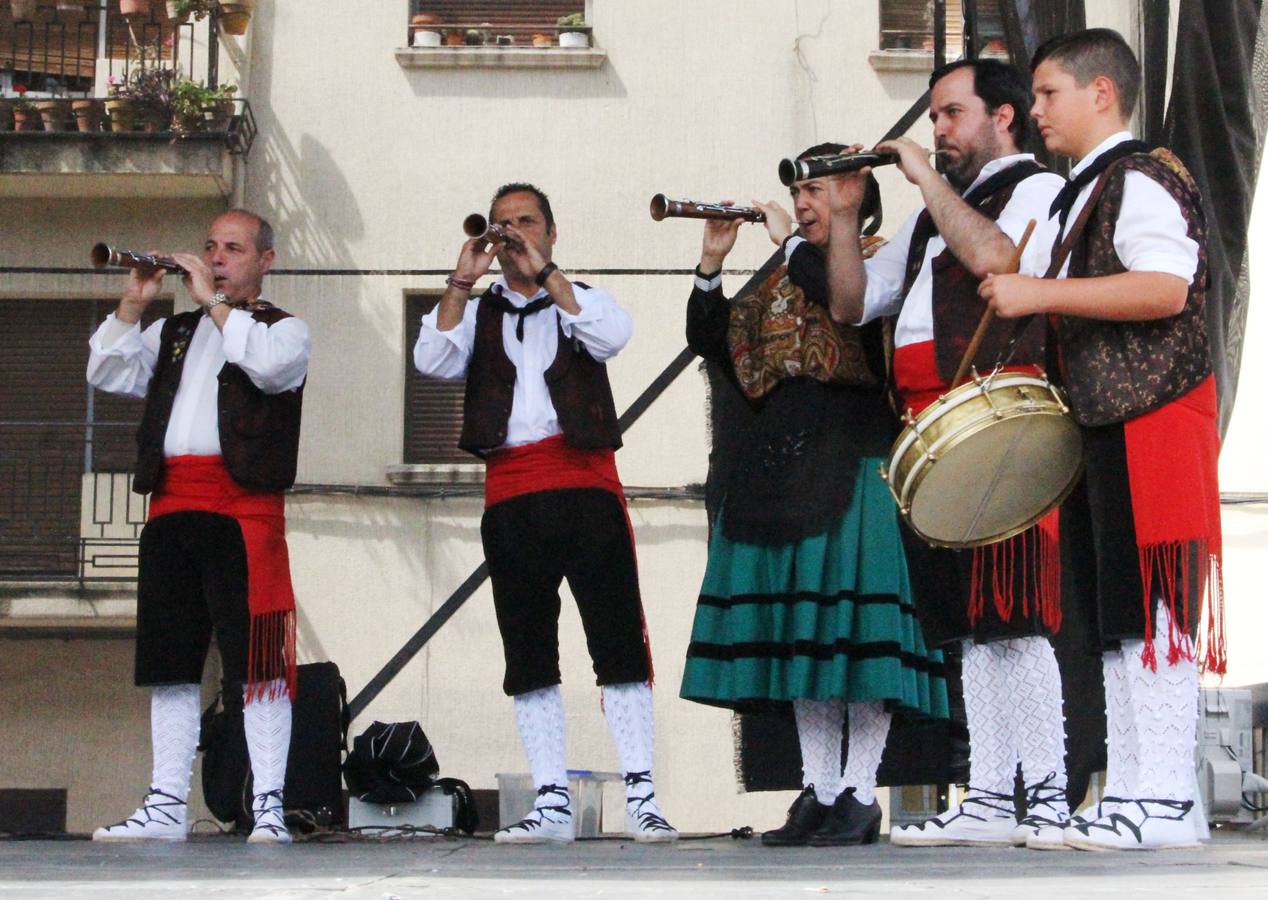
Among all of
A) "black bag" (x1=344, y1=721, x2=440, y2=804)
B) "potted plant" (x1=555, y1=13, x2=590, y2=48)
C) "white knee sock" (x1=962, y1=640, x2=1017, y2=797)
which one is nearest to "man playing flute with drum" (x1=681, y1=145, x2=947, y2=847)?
"white knee sock" (x1=962, y1=640, x2=1017, y2=797)

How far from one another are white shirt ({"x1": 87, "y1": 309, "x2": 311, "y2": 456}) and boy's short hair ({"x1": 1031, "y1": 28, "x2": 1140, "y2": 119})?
2.10 m

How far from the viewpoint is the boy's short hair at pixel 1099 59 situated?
3.77m

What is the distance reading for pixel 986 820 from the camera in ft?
13.3

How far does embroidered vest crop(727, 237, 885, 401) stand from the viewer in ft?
15.0

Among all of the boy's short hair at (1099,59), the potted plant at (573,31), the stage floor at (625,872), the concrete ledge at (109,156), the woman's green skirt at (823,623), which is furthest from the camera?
the potted plant at (573,31)

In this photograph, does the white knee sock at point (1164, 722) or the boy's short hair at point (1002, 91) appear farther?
the boy's short hair at point (1002, 91)

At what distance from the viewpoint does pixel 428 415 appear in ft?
35.3

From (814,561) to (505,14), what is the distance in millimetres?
7269

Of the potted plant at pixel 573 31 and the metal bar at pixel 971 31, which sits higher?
the potted plant at pixel 573 31

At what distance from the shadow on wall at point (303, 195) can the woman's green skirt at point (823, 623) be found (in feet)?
21.5

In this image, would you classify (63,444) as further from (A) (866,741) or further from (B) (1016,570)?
(B) (1016,570)

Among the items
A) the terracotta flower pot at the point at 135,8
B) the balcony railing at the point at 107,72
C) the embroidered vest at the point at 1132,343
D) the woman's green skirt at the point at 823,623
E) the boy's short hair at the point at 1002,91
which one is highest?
the terracotta flower pot at the point at 135,8

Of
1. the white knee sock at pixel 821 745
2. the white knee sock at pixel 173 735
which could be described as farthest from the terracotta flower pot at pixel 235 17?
the white knee sock at pixel 821 745

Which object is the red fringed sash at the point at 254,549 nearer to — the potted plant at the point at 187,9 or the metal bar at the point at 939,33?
the metal bar at the point at 939,33
